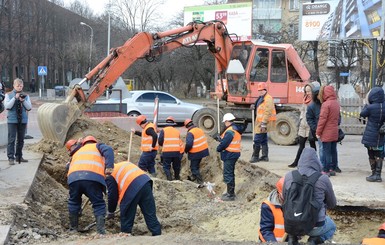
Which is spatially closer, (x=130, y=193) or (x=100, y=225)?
(x=130, y=193)

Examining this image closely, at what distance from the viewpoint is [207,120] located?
1636 centimetres

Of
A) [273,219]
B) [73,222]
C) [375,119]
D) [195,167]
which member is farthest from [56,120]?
[273,219]

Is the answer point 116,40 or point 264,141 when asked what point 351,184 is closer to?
point 264,141

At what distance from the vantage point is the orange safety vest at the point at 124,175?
643cm

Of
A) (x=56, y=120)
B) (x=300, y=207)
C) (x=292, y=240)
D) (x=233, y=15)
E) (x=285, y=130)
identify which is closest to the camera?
(x=300, y=207)

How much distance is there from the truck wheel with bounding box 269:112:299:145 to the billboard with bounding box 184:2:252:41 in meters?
14.4

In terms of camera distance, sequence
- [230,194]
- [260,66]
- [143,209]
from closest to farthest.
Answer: [143,209] < [230,194] < [260,66]

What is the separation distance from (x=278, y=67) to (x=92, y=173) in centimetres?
999

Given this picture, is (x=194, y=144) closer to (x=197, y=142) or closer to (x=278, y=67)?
(x=197, y=142)

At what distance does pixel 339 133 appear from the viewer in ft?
30.3

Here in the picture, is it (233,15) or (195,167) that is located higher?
(233,15)

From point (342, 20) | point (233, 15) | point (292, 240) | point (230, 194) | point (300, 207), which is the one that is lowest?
point (230, 194)

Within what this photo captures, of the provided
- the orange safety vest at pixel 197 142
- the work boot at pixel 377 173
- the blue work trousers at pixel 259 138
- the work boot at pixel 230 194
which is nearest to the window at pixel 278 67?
the blue work trousers at pixel 259 138

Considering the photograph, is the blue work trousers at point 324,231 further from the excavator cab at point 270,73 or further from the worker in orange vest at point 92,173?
the excavator cab at point 270,73
